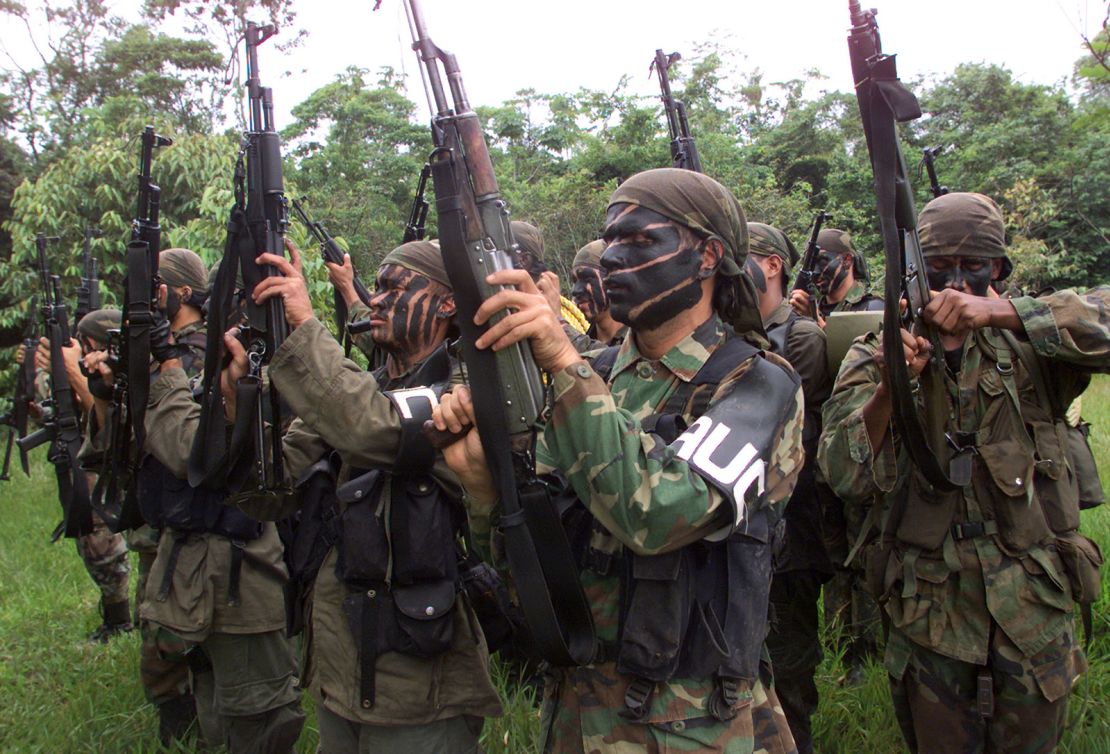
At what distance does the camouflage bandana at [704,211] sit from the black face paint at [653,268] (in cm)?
3

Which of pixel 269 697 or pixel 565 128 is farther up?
pixel 565 128

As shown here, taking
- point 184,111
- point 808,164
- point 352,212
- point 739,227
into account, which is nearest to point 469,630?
point 739,227

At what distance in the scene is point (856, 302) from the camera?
5.55m

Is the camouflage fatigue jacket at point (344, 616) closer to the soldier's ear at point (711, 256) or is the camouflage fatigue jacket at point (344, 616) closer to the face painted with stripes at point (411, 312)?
the face painted with stripes at point (411, 312)

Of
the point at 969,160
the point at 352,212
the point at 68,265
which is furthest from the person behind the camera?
the point at 969,160

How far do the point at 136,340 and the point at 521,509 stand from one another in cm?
247

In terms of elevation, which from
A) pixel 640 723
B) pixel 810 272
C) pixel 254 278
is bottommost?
pixel 640 723

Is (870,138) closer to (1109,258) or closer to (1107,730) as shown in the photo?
(1107,730)

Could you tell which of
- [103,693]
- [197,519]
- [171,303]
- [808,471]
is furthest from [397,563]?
[103,693]

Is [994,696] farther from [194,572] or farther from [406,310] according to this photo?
[194,572]

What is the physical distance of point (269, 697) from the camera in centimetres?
378

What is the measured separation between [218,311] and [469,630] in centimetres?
133

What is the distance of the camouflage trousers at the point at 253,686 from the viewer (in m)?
3.75

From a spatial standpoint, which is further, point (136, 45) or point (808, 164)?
point (808, 164)
